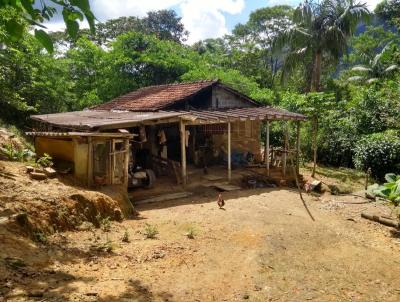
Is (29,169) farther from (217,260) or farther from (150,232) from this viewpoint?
(217,260)

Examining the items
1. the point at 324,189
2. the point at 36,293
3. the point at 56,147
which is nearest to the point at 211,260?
the point at 36,293

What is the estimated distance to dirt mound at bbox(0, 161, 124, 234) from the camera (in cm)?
713

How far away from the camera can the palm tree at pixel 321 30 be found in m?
21.8

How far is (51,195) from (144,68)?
1687 centimetres

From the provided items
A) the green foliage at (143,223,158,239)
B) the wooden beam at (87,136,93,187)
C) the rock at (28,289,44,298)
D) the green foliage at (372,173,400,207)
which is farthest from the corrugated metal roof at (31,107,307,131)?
the rock at (28,289,44,298)

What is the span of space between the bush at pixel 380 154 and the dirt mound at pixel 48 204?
12889 mm

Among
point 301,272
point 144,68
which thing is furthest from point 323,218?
point 144,68

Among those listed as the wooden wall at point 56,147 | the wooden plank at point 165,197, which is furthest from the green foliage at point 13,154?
the wooden plank at point 165,197

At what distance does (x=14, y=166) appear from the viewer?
9.95 meters

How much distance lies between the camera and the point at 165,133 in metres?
16.5

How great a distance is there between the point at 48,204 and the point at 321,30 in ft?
65.2

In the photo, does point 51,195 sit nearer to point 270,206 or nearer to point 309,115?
point 270,206

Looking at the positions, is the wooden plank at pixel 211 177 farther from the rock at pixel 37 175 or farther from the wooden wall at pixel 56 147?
the rock at pixel 37 175

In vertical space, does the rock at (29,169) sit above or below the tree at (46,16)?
below
